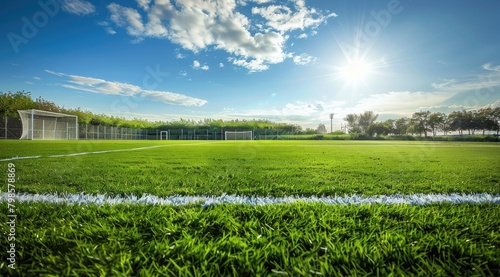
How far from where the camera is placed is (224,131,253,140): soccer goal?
3906cm

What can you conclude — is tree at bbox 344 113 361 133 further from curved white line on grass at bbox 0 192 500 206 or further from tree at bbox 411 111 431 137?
curved white line on grass at bbox 0 192 500 206

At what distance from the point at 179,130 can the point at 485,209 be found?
41290 mm

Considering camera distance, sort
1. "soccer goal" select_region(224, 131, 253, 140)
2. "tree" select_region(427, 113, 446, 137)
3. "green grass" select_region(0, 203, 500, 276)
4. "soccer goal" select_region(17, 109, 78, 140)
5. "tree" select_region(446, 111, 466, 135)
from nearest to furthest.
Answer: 1. "green grass" select_region(0, 203, 500, 276)
2. "soccer goal" select_region(17, 109, 78, 140)
3. "tree" select_region(446, 111, 466, 135)
4. "tree" select_region(427, 113, 446, 137)
5. "soccer goal" select_region(224, 131, 253, 140)

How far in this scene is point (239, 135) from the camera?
39406 mm

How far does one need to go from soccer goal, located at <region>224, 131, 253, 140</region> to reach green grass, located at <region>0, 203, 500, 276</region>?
123 feet

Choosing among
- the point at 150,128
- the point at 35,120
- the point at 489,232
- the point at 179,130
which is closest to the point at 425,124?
the point at 179,130

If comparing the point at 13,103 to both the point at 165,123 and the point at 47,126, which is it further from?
the point at 165,123

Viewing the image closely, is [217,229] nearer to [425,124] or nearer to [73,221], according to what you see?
[73,221]

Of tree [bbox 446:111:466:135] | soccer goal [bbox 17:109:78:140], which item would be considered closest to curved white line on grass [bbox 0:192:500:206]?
soccer goal [bbox 17:109:78:140]

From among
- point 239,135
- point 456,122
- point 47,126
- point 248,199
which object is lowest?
point 248,199

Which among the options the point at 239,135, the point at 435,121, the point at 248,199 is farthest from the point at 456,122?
the point at 248,199

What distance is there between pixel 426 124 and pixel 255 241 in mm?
41915

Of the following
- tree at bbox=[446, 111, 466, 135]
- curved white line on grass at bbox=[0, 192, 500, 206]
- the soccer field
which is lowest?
curved white line on grass at bbox=[0, 192, 500, 206]

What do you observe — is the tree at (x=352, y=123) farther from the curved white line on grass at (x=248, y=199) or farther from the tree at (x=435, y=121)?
the curved white line on grass at (x=248, y=199)
